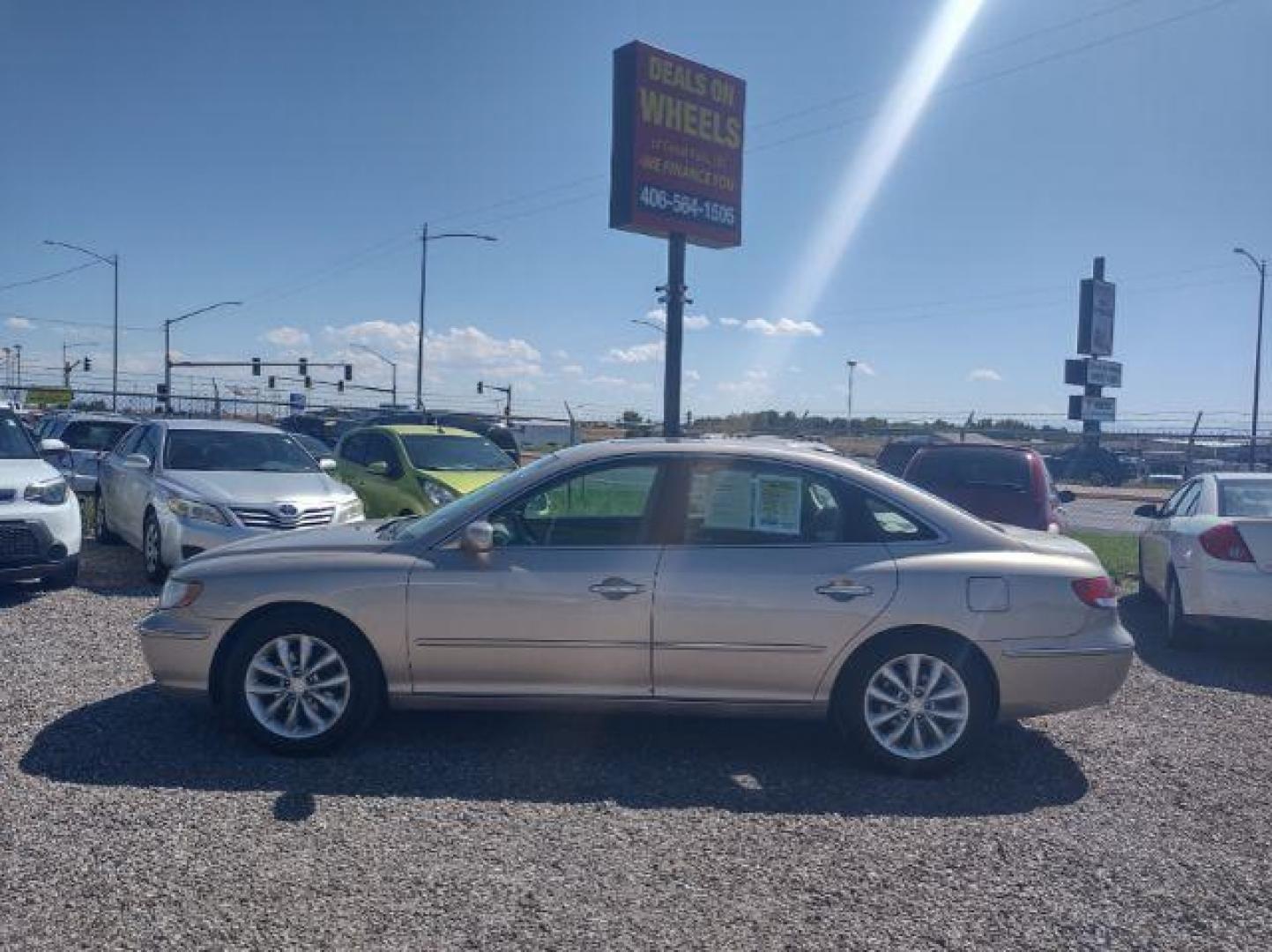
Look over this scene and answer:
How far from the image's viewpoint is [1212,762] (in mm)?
5480

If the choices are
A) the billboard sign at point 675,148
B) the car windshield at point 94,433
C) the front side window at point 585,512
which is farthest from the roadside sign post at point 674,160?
the front side window at point 585,512

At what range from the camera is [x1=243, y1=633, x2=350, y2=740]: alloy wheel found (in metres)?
5.14

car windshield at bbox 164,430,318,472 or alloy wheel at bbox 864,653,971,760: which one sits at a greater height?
car windshield at bbox 164,430,318,472

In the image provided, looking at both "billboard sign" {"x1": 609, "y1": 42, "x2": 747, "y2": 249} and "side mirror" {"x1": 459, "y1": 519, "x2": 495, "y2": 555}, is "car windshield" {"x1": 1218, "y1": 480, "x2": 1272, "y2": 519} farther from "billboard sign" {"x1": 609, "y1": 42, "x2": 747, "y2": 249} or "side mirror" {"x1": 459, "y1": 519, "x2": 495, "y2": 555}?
"billboard sign" {"x1": 609, "y1": 42, "x2": 747, "y2": 249}

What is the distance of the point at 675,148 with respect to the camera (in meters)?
18.9

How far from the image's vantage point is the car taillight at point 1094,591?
5.21 metres

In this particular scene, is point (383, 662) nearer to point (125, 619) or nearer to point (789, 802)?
point (789, 802)

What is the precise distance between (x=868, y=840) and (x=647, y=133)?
1597 cm

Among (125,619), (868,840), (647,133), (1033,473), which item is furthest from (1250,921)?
(647,133)

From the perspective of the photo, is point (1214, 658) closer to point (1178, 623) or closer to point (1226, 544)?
point (1178, 623)

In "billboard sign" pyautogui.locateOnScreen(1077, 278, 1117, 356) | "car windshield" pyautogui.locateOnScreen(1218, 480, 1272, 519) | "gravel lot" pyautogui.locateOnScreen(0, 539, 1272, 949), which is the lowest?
"gravel lot" pyautogui.locateOnScreen(0, 539, 1272, 949)

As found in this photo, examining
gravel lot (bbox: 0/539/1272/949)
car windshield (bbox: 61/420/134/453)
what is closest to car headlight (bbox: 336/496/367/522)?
gravel lot (bbox: 0/539/1272/949)

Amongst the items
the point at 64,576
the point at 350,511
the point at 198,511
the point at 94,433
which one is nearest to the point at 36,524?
the point at 64,576

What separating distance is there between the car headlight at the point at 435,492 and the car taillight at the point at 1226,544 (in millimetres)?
7045
